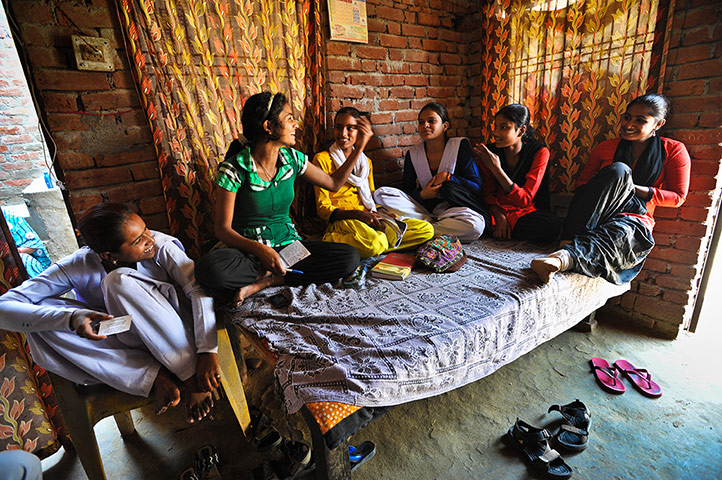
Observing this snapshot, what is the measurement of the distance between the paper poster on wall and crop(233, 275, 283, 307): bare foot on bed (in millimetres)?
1881

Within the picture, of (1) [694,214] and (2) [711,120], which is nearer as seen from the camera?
(2) [711,120]

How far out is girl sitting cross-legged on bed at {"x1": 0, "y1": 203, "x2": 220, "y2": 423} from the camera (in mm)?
1317

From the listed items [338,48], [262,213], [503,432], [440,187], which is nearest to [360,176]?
[440,187]

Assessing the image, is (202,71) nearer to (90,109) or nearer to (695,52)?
(90,109)

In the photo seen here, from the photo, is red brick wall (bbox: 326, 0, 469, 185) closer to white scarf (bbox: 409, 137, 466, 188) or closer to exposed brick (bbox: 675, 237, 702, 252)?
white scarf (bbox: 409, 137, 466, 188)

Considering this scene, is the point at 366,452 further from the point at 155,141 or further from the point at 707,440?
the point at 155,141

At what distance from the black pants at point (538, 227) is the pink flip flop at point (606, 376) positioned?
83 cm

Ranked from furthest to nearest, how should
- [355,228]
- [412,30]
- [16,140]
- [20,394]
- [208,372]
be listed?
[16,140], [412,30], [355,228], [20,394], [208,372]

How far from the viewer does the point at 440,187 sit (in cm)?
272

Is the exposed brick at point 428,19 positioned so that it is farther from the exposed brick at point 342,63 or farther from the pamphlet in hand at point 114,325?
the pamphlet in hand at point 114,325

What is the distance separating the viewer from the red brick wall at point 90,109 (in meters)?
1.75

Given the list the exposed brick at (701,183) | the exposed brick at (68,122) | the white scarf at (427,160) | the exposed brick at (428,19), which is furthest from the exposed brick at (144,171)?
the exposed brick at (701,183)

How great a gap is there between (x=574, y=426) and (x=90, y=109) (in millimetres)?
3006

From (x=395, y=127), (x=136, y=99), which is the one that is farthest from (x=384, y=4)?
(x=136, y=99)
